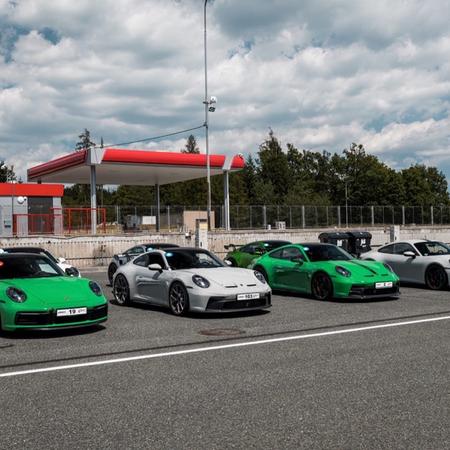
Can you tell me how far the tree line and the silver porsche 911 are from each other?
239ft

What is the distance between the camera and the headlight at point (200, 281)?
10.9 meters

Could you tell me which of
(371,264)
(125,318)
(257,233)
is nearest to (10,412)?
(125,318)

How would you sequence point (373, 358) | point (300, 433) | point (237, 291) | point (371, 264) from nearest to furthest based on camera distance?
point (300, 433), point (373, 358), point (237, 291), point (371, 264)

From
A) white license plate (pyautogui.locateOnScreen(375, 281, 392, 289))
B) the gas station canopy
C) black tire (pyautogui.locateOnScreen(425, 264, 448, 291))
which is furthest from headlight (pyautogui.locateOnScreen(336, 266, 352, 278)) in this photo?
the gas station canopy

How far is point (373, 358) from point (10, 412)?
397 cm

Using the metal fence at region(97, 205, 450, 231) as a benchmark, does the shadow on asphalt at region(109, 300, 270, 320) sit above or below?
below

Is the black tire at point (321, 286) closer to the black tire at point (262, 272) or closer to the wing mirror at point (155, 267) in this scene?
the black tire at point (262, 272)

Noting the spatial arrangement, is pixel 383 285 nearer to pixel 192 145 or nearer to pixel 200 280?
pixel 200 280

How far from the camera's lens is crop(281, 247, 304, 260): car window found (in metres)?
14.6

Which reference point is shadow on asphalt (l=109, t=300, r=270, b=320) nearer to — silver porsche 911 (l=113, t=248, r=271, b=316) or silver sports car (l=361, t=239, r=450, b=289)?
silver porsche 911 (l=113, t=248, r=271, b=316)

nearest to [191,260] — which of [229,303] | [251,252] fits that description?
[229,303]

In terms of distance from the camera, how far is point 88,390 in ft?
19.9

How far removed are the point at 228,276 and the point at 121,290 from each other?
293 cm

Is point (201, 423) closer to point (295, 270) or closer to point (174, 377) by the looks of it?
point (174, 377)
